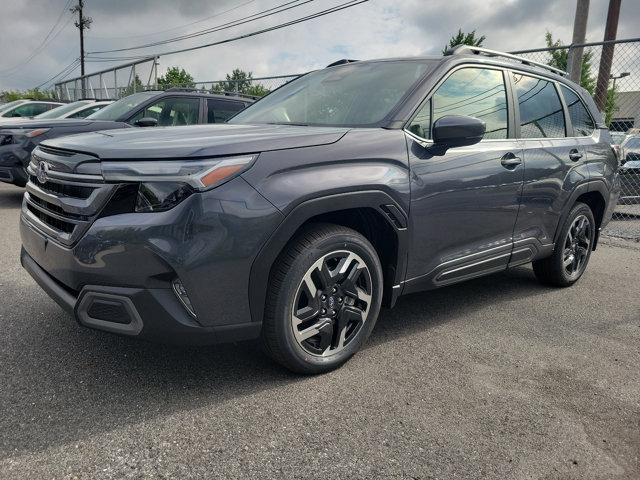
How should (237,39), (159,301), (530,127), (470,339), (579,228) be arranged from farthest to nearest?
1. (237,39)
2. (579,228)
3. (530,127)
4. (470,339)
5. (159,301)

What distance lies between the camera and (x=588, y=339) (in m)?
3.66

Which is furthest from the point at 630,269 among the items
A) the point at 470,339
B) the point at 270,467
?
the point at 270,467

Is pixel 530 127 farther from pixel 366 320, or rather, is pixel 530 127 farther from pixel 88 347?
pixel 88 347

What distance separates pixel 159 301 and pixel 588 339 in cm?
285

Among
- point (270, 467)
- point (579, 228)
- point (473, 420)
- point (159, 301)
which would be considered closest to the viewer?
point (270, 467)

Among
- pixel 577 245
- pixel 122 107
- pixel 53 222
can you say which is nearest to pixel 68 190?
pixel 53 222

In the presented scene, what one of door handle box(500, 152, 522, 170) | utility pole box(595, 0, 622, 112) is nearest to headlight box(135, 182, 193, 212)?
door handle box(500, 152, 522, 170)

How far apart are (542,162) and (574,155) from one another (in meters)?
0.57

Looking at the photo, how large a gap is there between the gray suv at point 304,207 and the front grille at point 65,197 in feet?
0.03

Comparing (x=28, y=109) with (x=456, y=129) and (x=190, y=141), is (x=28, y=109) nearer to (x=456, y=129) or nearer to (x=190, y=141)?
(x=190, y=141)

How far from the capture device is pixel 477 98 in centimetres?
369

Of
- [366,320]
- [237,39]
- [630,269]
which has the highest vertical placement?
[237,39]

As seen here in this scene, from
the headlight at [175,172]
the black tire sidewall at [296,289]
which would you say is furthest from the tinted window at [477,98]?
the headlight at [175,172]

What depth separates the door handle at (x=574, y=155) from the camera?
4.38 metres
